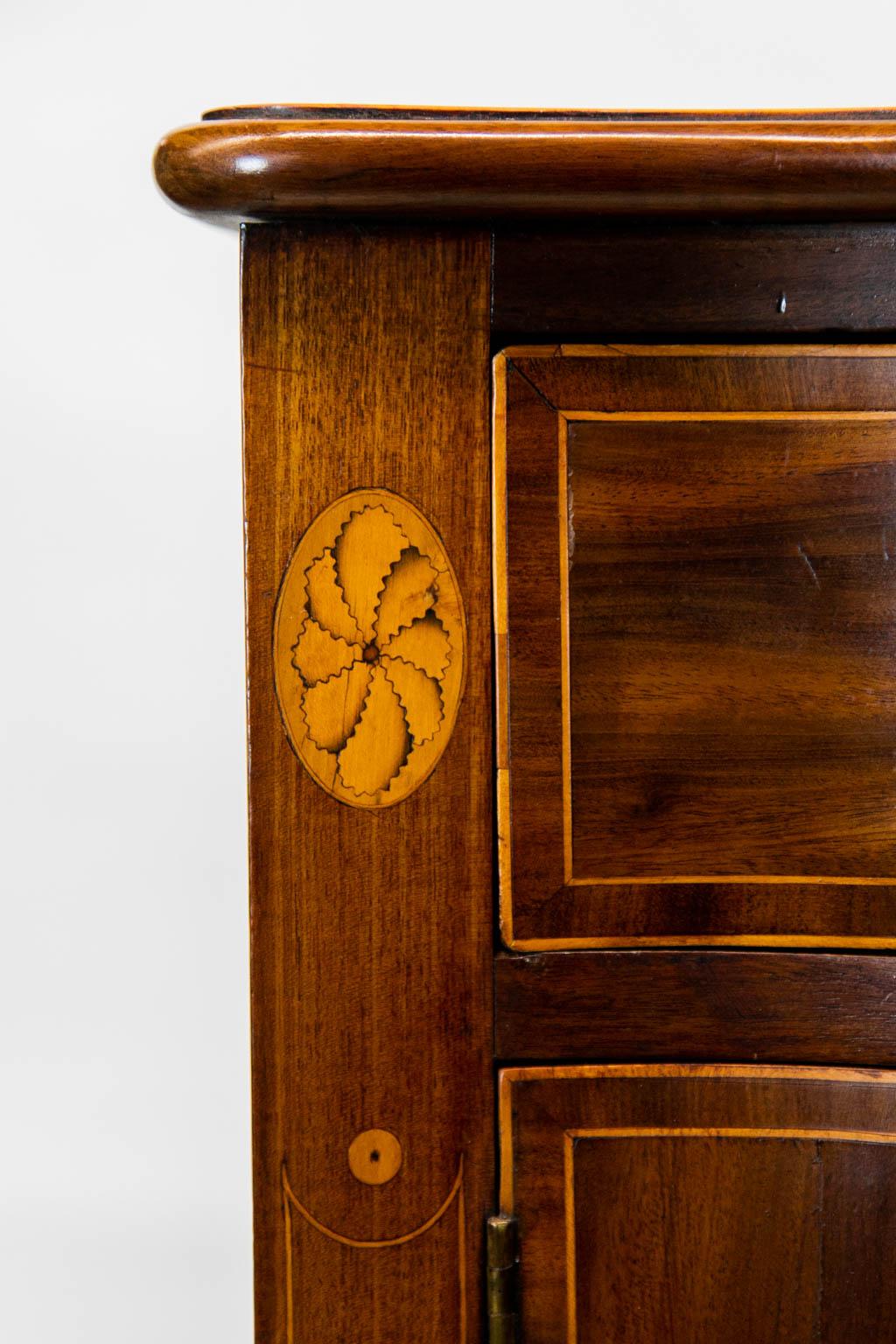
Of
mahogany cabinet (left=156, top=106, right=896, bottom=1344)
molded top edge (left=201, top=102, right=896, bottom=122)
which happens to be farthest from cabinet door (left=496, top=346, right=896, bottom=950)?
molded top edge (left=201, top=102, right=896, bottom=122)

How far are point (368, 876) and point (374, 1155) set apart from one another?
16 cm

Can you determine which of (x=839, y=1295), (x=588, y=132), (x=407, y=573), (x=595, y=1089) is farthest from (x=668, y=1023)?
(x=588, y=132)

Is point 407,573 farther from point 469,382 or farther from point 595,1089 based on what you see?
point 595,1089

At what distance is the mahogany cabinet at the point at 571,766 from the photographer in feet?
2.27

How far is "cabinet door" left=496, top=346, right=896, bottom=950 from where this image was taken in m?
0.70

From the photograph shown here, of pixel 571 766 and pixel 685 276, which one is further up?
pixel 685 276

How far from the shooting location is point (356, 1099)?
73 cm

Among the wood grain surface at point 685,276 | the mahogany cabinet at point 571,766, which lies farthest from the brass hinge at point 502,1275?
the wood grain surface at point 685,276

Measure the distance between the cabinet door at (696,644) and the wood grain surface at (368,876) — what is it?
0.03 metres

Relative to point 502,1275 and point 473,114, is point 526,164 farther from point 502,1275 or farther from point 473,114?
point 502,1275

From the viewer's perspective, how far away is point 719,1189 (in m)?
0.73

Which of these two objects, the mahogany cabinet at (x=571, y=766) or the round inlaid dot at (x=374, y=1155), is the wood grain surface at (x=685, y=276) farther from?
the round inlaid dot at (x=374, y=1155)

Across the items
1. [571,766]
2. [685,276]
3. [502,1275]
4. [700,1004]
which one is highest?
[685,276]

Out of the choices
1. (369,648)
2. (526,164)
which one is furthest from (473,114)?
(369,648)
